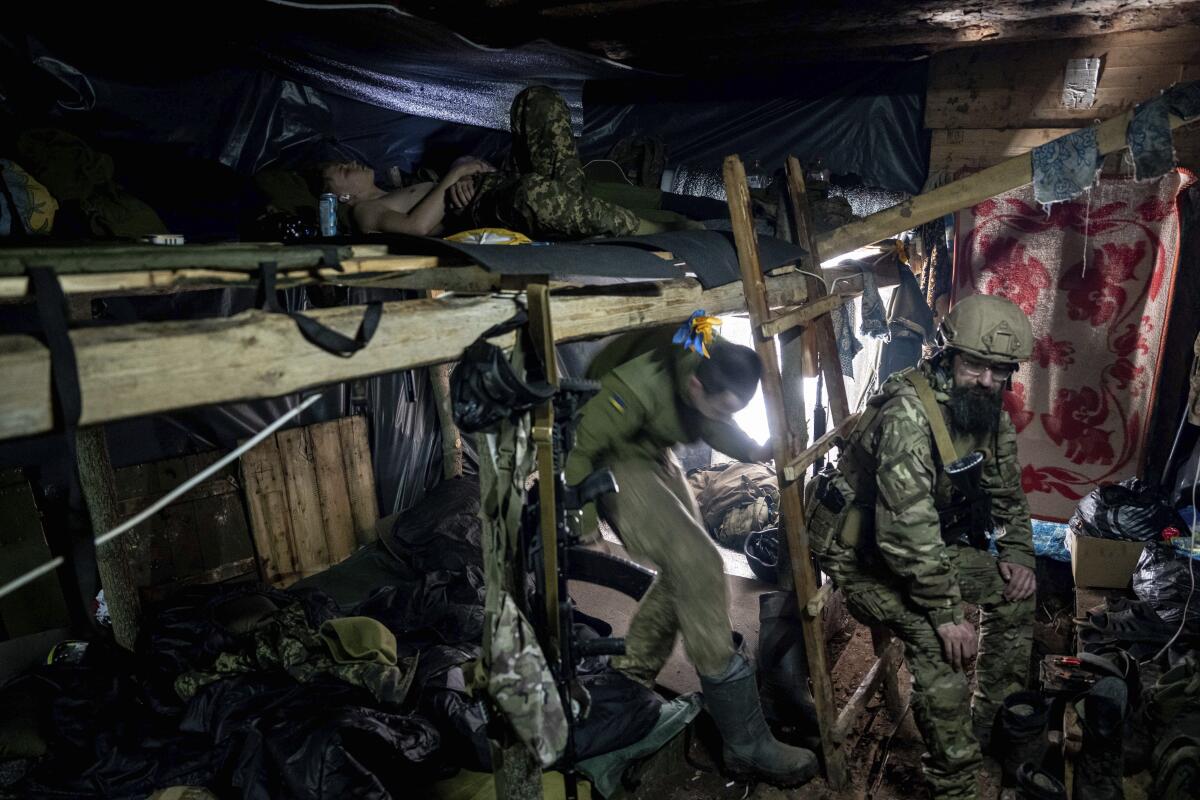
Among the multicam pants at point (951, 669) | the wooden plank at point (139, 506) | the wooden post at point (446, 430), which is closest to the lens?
the multicam pants at point (951, 669)

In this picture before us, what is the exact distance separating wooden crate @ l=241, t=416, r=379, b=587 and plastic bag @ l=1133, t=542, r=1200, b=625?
6.60m

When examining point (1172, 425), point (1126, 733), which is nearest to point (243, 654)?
point (1126, 733)

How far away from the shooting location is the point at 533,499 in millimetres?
2645

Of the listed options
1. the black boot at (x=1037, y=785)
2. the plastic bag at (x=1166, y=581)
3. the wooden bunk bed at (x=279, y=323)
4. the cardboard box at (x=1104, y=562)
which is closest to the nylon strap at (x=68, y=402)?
the wooden bunk bed at (x=279, y=323)

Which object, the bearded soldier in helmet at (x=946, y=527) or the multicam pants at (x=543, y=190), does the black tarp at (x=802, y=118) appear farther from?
the multicam pants at (x=543, y=190)

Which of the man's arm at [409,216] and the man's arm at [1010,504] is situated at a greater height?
the man's arm at [409,216]

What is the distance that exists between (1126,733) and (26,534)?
7393mm

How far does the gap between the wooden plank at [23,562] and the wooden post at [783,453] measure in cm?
524

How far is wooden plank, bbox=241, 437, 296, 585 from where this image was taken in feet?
20.0

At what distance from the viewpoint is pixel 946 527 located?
4.07 metres

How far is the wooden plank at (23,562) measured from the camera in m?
4.93

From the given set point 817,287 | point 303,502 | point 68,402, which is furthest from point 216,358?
point 303,502

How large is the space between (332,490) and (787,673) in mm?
4500

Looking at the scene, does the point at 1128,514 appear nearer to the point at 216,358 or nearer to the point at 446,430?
the point at 446,430
